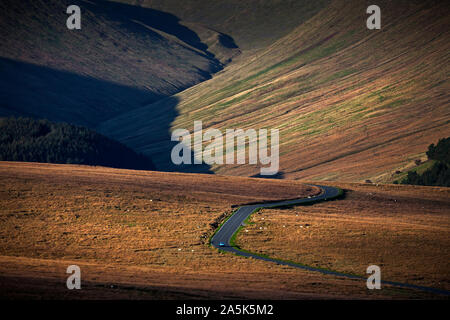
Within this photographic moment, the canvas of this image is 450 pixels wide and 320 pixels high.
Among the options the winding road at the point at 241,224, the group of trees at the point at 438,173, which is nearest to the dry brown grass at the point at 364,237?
the winding road at the point at 241,224

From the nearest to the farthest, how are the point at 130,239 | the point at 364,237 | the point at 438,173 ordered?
the point at 130,239 < the point at 364,237 < the point at 438,173

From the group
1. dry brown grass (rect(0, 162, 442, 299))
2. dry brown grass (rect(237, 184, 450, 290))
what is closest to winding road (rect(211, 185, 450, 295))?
dry brown grass (rect(237, 184, 450, 290))

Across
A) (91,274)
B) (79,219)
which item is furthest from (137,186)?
(91,274)

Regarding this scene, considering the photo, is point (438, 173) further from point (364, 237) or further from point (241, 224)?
point (241, 224)

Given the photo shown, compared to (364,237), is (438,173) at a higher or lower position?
higher

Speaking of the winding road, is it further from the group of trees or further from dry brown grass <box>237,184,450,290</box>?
the group of trees

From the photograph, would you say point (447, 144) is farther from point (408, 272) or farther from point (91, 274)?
point (91, 274)

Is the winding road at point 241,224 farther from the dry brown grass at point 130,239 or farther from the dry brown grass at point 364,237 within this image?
the dry brown grass at point 130,239

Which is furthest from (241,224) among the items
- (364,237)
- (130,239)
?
(130,239)
